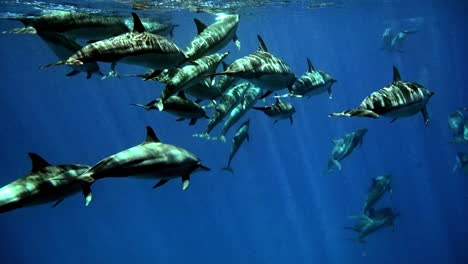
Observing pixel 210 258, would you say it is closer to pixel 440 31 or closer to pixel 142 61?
pixel 142 61

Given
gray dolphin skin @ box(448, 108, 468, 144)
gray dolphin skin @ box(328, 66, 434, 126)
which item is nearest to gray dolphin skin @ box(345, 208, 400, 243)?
gray dolphin skin @ box(448, 108, 468, 144)

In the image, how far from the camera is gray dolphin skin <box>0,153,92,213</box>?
3.88m

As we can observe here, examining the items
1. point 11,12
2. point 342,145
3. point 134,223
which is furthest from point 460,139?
point 134,223

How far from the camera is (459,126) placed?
13.5 metres

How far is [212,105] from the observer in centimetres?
664

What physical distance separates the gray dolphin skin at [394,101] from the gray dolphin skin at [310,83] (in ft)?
6.51

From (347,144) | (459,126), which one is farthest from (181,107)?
(459,126)

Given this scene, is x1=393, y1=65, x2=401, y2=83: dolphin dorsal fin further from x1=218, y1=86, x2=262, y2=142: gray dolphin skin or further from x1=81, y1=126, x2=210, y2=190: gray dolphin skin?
x1=81, y1=126, x2=210, y2=190: gray dolphin skin

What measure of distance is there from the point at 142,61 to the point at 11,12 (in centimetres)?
1843

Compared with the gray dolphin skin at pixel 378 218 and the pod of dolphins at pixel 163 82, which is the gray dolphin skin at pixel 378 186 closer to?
the gray dolphin skin at pixel 378 218

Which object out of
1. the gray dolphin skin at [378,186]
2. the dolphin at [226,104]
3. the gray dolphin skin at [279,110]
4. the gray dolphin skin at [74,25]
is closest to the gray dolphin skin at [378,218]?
the gray dolphin skin at [378,186]

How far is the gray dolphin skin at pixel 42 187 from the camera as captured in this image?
388 centimetres

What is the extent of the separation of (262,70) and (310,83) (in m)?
2.29

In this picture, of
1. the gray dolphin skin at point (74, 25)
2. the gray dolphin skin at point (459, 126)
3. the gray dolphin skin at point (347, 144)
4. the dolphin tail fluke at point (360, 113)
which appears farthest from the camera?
the gray dolphin skin at point (459, 126)
